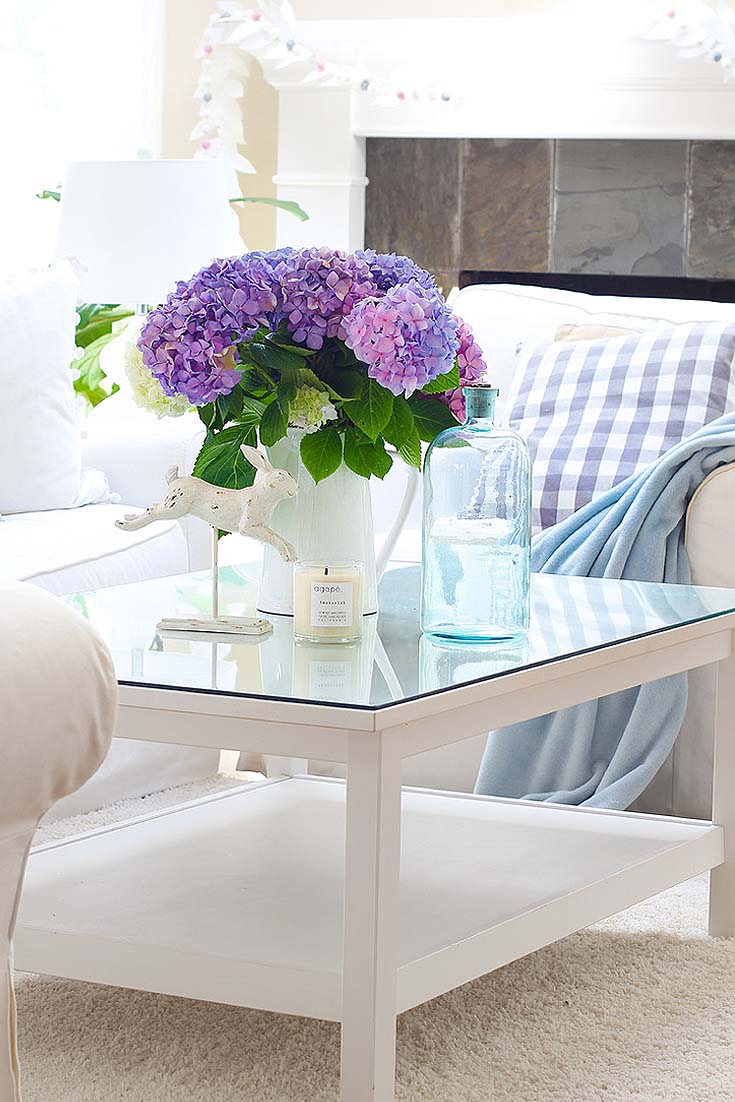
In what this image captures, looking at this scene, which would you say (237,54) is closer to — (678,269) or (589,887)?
(678,269)

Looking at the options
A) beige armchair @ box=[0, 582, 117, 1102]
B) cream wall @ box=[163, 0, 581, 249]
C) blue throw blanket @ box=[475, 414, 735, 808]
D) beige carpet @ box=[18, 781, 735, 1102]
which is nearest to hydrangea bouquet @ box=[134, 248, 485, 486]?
beige carpet @ box=[18, 781, 735, 1102]

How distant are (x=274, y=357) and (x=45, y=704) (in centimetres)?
90

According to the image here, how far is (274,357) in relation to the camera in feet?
5.29

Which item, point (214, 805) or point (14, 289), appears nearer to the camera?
point (214, 805)

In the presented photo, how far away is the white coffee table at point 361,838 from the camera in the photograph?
1288 mm

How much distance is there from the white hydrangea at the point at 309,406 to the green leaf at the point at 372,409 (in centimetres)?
3

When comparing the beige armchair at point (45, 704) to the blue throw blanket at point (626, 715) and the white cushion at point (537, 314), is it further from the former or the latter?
the white cushion at point (537, 314)

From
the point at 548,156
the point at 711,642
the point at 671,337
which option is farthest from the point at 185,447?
the point at 548,156

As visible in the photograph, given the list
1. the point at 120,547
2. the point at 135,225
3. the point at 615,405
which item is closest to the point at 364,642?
Result: the point at 120,547

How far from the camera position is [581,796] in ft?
7.32

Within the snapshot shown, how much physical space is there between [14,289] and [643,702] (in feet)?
4.12

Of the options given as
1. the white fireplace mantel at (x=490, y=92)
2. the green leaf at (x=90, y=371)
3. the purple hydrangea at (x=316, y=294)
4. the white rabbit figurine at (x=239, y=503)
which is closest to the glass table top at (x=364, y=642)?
the white rabbit figurine at (x=239, y=503)

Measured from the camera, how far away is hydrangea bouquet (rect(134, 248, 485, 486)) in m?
1.57

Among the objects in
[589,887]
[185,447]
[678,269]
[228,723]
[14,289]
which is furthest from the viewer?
[678,269]
